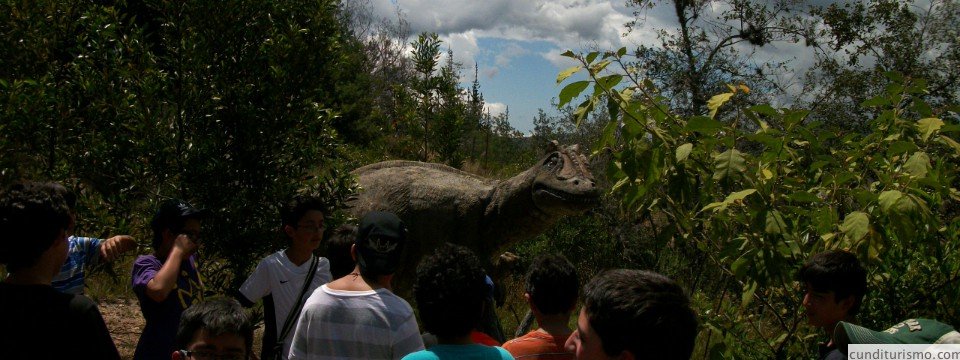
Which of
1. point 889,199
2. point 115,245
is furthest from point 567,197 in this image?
point 115,245

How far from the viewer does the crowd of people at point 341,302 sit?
2.01 metres

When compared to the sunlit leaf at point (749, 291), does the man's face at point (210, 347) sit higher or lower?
lower

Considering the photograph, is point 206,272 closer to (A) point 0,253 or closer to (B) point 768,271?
(A) point 0,253

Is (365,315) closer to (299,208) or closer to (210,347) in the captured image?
(210,347)

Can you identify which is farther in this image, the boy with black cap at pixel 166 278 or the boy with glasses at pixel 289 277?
the boy with glasses at pixel 289 277

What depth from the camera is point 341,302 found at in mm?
2957

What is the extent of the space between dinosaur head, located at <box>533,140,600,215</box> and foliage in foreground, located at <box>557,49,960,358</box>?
2023 millimetres

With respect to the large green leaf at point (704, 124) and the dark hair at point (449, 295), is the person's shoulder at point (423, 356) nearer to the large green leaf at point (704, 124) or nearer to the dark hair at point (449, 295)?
the dark hair at point (449, 295)

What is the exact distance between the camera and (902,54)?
9.98 m

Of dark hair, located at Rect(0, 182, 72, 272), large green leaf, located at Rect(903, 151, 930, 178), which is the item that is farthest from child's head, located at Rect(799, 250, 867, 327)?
dark hair, located at Rect(0, 182, 72, 272)

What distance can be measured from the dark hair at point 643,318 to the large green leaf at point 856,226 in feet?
4.14

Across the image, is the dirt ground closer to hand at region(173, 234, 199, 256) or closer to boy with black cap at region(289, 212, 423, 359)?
hand at region(173, 234, 199, 256)

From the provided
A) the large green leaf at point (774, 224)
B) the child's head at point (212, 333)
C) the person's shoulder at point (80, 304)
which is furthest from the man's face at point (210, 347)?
the large green leaf at point (774, 224)

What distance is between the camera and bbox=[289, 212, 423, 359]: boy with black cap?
115 inches
